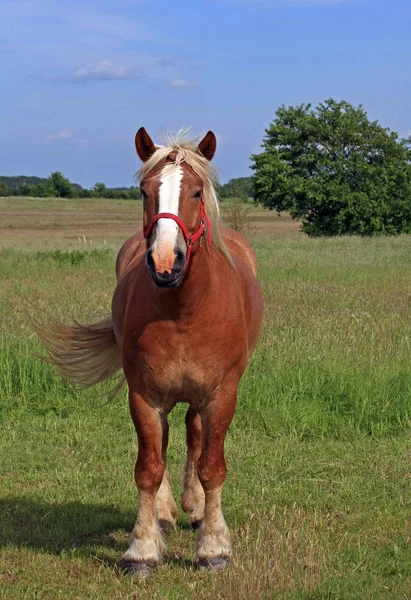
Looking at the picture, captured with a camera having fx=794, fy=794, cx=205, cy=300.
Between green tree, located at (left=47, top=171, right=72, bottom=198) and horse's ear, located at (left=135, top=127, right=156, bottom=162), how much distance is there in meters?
116

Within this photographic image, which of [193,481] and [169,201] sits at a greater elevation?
[169,201]

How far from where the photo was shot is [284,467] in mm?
6062

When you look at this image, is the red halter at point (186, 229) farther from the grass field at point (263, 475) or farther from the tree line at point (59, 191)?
the tree line at point (59, 191)

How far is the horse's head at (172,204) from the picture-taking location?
3.65 m

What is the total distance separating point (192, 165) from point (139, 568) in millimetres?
2180

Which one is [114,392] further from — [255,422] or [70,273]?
[70,273]

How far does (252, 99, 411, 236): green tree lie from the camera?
41.9m

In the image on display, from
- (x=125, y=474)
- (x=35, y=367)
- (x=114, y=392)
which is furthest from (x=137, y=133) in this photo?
(x=35, y=367)

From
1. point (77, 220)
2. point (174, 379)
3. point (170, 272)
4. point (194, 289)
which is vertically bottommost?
point (77, 220)

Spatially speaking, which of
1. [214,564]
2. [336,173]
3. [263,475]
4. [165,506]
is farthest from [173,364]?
[336,173]

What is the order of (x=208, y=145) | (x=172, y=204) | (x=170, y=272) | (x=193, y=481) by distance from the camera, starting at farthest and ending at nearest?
(x=193, y=481) < (x=208, y=145) < (x=172, y=204) < (x=170, y=272)

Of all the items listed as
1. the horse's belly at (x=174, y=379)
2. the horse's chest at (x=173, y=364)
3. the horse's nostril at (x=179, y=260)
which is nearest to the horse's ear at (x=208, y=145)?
the horse's nostril at (x=179, y=260)

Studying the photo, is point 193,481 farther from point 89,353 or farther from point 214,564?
point 89,353

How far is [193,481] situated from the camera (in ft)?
17.1
